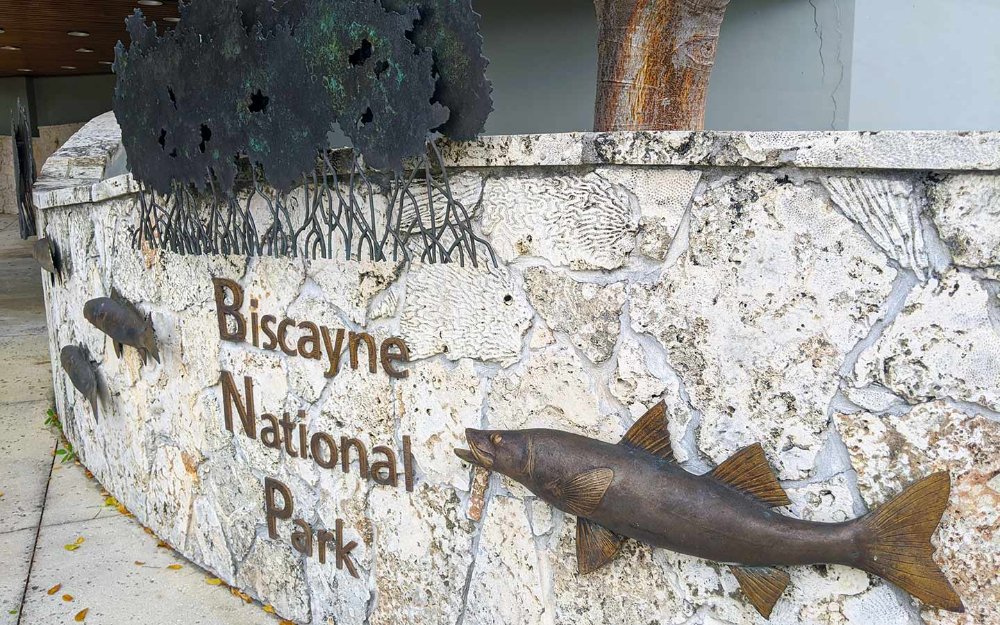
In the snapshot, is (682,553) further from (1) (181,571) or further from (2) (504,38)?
(2) (504,38)

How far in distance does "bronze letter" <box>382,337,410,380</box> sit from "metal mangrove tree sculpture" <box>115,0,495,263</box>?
0.26m

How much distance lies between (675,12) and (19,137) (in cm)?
426

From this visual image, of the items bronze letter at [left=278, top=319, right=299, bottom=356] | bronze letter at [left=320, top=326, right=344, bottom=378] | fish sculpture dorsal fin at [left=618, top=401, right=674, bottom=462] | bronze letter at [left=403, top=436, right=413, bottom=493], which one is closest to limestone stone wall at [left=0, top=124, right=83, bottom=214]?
bronze letter at [left=278, top=319, right=299, bottom=356]

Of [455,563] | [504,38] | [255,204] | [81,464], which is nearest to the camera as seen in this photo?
[455,563]

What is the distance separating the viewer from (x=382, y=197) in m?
2.24

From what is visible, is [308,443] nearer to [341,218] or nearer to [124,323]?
[341,218]

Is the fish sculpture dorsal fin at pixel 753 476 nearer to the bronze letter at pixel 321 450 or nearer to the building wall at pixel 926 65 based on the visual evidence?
the bronze letter at pixel 321 450

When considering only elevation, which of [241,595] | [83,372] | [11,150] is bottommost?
[241,595]

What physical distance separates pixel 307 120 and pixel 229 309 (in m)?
0.93

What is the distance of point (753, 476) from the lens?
175 cm

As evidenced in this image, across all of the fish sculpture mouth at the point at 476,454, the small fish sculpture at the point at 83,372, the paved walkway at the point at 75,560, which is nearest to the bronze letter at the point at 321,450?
the fish sculpture mouth at the point at 476,454

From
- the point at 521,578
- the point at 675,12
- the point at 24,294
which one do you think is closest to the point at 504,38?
the point at 675,12

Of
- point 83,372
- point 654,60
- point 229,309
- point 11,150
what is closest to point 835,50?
point 654,60

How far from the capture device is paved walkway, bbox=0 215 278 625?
2918mm
